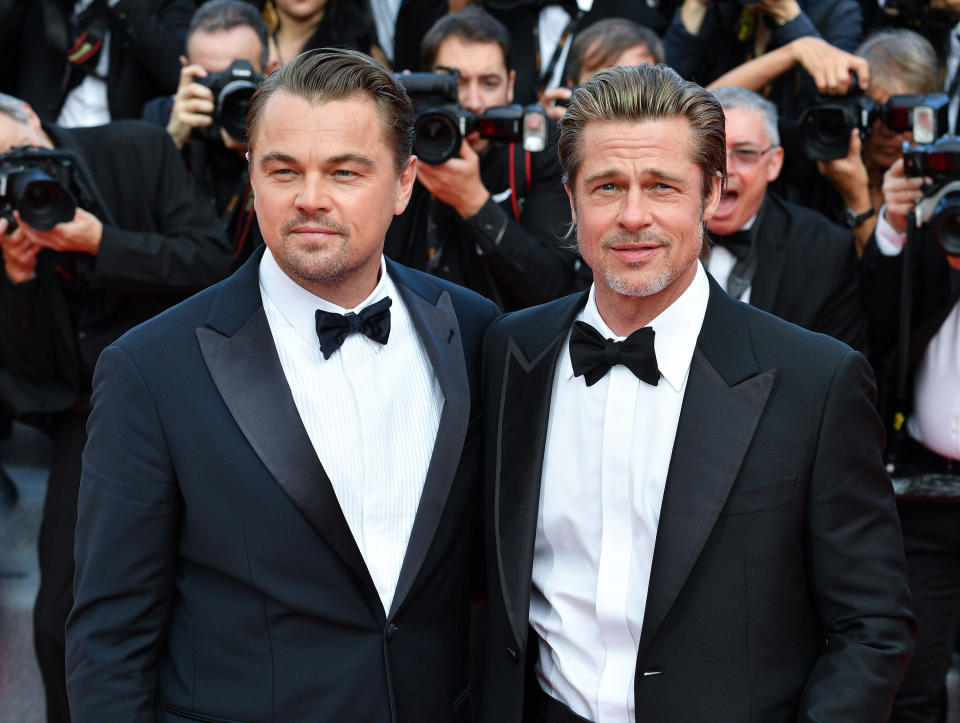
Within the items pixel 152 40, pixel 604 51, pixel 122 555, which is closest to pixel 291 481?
pixel 122 555

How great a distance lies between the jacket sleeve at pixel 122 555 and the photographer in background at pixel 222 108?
75.8 inches

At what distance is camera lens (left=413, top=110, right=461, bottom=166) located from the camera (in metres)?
3.69

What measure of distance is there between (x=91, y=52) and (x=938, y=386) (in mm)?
3418

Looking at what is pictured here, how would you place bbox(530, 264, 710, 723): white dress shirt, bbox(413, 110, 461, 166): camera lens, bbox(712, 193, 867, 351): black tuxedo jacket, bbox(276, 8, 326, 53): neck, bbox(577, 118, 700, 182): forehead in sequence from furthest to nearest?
bbox(276, 8, 326, 53): neck
bbox(413, 110, 461, 166): camera lens
bbox(712, 193, 867, 351): black tuxedo jacket
bbox(577, 118, 700, 182): forehead
bbox(530, 264, 710, 723): white dress shirt

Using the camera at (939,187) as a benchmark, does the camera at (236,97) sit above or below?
above

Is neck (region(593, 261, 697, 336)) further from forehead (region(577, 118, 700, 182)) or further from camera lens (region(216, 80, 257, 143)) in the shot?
camera lens (region(216, 80, 257, 143))

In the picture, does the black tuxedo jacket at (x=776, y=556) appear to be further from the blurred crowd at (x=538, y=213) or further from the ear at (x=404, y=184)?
the blurred crowd at (x=538, y=213)

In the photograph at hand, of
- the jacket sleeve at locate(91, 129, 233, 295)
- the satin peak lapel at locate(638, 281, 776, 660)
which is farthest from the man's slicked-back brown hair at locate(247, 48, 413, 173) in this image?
the jacket sleeve at locate(91, 129, 233, 295)

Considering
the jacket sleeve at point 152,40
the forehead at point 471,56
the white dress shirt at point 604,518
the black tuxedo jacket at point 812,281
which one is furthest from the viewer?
the jacket sleeve at point 152,40

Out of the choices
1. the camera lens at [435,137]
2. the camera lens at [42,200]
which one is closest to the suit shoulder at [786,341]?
the camera lens at [435,137]

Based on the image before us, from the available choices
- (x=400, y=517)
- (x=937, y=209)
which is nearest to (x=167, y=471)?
(x=400, y=517)

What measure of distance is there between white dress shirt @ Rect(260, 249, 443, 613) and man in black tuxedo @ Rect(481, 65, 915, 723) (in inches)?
6.4

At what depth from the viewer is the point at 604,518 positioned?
2277 mm

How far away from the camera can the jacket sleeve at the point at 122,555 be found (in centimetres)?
220
